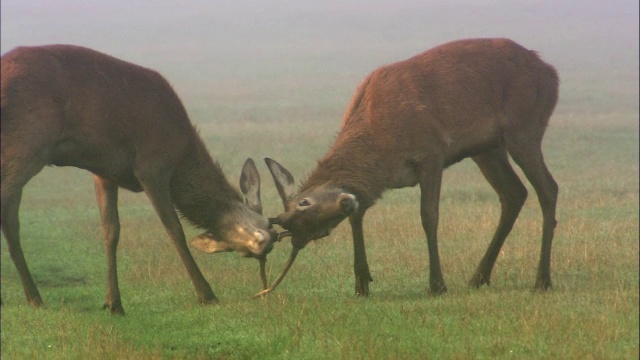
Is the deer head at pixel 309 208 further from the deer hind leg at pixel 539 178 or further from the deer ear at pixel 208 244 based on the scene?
the deer hind leg at pixel 539 178

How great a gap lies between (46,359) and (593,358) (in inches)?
159

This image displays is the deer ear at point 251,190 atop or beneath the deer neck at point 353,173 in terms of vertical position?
beneath

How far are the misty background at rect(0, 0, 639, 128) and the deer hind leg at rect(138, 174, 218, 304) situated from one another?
99.8 feet

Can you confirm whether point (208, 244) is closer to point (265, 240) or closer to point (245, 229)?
point (245, 229)

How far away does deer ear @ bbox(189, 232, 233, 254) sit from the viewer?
1118 centimetres

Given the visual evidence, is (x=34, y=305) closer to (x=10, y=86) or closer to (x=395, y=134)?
(x=10, y=86)

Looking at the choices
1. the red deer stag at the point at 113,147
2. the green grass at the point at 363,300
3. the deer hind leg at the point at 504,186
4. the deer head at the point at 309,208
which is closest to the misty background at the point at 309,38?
the green grass at the point at 363,300

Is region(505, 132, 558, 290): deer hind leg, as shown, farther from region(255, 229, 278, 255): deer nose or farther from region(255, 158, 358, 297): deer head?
region(255, 229, 278, 255): deer nose

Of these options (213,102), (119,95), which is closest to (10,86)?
(119,95)

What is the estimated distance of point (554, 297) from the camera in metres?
9.91

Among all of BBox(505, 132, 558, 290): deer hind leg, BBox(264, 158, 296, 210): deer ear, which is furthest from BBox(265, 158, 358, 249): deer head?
BBox(505, 132, 558, 290): deer hind leg

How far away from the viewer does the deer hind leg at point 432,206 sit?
35.2 ft

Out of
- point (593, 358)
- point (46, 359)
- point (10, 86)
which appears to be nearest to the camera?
point (593, 358)

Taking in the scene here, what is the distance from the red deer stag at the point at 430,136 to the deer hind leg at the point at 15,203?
6.82 ft
